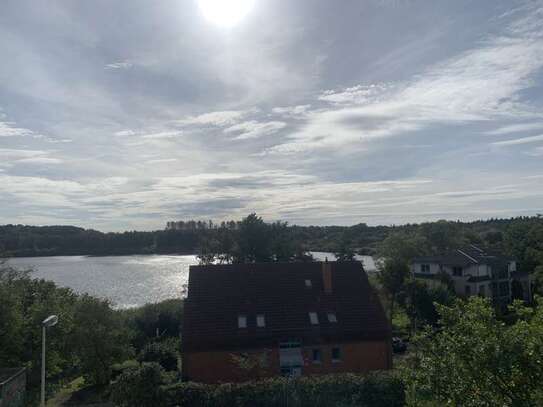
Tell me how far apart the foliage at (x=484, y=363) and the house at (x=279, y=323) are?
15448mm

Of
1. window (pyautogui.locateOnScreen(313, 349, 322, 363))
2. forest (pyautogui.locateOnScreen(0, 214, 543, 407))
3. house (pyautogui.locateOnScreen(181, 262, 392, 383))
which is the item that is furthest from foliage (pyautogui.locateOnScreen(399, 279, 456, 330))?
window (pyautogui.locateOnScreen(313, 349, 322, 363))

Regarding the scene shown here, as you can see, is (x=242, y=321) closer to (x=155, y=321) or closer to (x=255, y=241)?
(x=155, y=321)

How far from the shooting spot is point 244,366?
23906mm

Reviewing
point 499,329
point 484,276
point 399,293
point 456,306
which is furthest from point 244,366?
point 484,276

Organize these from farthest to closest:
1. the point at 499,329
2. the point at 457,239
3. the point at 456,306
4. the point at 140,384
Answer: the point at 457,239
the point at 140,384
the point at 456,306
the point at 499,329

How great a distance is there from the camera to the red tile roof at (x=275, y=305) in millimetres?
28375

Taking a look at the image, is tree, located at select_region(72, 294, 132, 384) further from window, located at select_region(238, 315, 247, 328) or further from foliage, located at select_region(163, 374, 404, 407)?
foliage, located at select_region(163, 374, 404, 407)

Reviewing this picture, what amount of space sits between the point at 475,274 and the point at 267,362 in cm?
3527

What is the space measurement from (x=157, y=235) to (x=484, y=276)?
12105 centimetres

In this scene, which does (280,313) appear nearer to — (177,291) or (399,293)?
(399,293)

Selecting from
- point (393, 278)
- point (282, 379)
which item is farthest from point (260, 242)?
point (282, 379)

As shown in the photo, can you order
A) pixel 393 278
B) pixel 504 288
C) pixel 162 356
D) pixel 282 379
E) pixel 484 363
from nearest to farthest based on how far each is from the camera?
pixel 484 363
pixel 282 379
pixel 162 356
pixel 393 278
pixel 504 288

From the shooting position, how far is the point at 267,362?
2692 centimetres

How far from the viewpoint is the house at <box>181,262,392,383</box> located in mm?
27594
